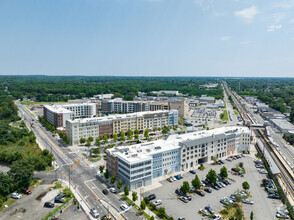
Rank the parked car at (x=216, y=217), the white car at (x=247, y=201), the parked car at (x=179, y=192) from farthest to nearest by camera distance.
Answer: the parked car at (x=179, y=192), the white car at (x=247, y=201), the parked car at (x=216, y=217)

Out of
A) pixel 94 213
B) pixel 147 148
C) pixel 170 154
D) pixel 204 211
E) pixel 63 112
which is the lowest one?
pixel 204 211

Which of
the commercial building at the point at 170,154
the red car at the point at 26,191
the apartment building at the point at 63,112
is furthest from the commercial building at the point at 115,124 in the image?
the red car at the point at 26,191

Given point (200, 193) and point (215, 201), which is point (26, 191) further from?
point (215, 201)

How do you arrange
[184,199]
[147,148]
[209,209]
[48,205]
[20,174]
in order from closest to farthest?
1. [48,205]
2. [209,209]
3. [184,199]
4. [20,174]
5. [147,148]

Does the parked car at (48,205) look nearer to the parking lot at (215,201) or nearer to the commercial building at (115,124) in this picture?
the parking lot at (215,201)

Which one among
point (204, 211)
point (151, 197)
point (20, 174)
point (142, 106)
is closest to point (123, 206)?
point (151, 197)

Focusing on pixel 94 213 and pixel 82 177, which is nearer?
pixel 94 213
